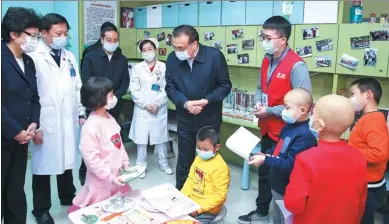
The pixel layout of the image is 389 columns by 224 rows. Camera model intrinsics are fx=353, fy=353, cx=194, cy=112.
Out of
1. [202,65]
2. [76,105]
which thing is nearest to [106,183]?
[76,105]

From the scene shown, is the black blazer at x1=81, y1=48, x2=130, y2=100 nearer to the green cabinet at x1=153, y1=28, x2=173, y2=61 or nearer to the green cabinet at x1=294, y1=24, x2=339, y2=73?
the green cabinet at x1=153, y1=28, x2=173, y2=61

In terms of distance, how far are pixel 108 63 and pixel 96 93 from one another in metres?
1.30

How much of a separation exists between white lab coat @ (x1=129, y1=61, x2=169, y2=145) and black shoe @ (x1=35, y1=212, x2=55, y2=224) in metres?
1.28

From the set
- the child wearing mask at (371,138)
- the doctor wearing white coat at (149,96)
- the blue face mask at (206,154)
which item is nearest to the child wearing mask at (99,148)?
the blue face mask at (206,154)

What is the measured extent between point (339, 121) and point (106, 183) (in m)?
1.30

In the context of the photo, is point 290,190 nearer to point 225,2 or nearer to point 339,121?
point 339,121

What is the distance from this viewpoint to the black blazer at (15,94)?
1.92 meters

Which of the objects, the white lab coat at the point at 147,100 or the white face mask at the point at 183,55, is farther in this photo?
the white lab coat at the point at 147,100

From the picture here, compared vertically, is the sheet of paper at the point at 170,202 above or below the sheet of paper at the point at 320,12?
below

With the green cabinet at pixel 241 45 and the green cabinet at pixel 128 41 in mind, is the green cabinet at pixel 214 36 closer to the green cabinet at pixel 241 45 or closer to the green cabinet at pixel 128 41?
the green cabinet at pixel 241 45

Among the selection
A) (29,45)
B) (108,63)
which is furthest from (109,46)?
(29,45)

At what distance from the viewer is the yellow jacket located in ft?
6.56

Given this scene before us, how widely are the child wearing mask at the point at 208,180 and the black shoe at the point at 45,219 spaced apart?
1067 millimetres

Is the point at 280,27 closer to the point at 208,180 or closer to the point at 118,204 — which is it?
→ the point at 208,180
